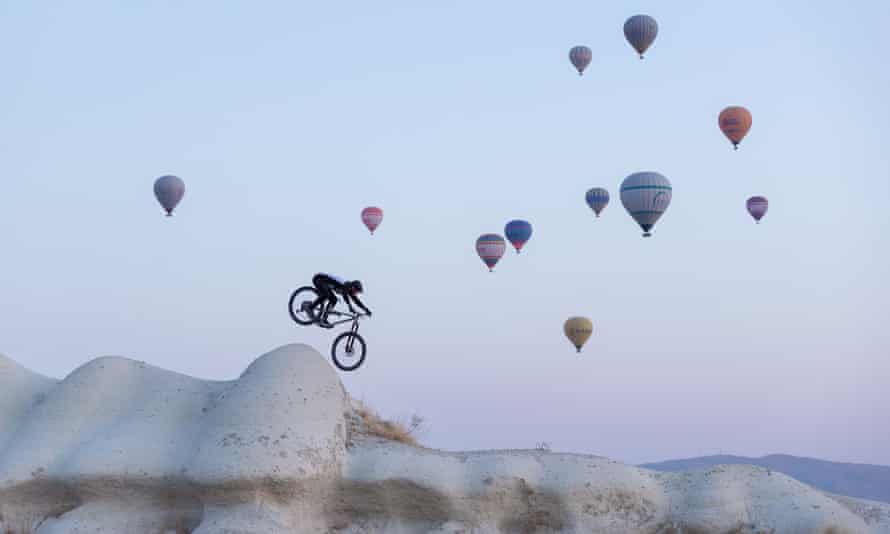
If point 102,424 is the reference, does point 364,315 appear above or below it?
above

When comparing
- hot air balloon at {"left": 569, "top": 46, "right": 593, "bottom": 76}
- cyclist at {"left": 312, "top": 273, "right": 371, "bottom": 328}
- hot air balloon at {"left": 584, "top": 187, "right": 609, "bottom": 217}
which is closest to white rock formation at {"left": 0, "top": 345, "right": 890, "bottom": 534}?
cyclist at {"left": 312, "top": 273, "right": 371, "bottom": 328}

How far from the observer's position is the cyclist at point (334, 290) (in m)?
25.7

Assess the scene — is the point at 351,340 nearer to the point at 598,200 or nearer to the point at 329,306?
the point at 329,306

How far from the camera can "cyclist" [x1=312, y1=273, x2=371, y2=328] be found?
25.7 m

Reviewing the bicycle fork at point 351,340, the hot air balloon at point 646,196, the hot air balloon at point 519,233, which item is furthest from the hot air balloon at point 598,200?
the bicycle fork at point 351,340

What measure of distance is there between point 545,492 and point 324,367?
4685 millimetres

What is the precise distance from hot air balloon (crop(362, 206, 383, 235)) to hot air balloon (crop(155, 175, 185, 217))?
992cm

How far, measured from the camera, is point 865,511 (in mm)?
22703

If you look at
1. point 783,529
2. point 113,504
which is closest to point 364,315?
point 113,504

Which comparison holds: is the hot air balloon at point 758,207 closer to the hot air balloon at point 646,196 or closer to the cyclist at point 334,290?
the hot air balloon at point 646,196

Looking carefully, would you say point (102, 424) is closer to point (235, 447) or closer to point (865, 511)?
point (235, 447)

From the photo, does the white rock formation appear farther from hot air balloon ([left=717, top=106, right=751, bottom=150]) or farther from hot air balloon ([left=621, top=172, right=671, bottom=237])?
hot air balloon ([left=717, top=106, right=751, bottom=150])

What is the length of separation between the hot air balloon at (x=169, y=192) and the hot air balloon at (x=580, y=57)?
2468 centimetres

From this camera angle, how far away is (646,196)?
51.2m
